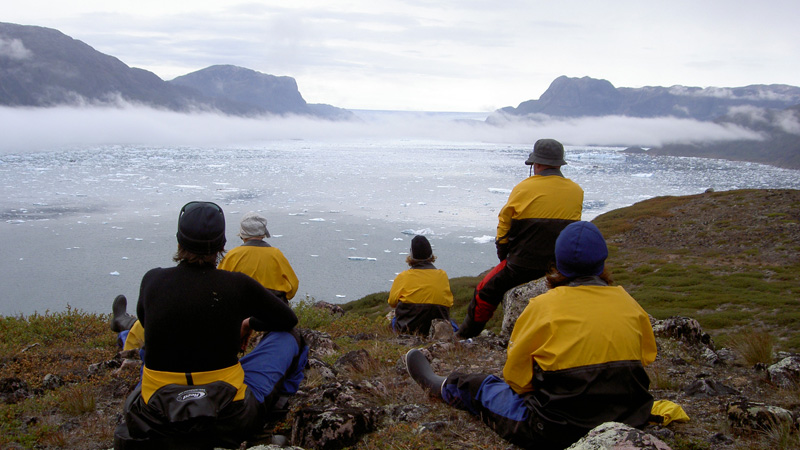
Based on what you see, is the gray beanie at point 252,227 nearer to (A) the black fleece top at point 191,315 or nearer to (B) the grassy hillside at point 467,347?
(B) the grassy hillside at point 467,347

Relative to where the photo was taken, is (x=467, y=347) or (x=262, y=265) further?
(x=467, y=347)

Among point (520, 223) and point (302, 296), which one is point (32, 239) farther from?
point (520, 223)

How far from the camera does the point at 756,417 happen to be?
11.7 ft

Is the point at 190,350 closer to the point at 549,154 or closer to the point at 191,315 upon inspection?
the point at 191,315

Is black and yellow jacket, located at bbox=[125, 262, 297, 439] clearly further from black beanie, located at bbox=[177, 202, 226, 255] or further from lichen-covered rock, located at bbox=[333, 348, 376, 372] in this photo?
lichen-covered rock, located at bbox=[333, 348, 376, 372]

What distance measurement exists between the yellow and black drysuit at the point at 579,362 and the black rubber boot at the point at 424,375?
1.02 meters

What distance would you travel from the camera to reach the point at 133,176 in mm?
52469

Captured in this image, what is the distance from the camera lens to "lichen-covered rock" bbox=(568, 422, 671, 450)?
8.91 ft

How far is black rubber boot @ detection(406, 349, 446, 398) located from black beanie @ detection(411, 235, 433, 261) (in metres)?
2.66

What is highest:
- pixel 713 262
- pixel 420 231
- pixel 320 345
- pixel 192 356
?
pixel 192 356

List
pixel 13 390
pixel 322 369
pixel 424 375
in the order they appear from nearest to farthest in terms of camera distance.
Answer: pixel 424 375
pixel 322 369
pixel 13 390

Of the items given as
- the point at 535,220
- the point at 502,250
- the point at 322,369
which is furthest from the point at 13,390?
the point at 535,220

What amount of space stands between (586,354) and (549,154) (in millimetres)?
2926

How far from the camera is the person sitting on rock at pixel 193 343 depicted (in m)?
3.05
